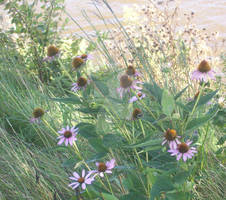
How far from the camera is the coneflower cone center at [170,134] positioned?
118 cm

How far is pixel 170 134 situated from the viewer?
46.3 inches

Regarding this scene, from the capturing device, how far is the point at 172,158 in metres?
1.50

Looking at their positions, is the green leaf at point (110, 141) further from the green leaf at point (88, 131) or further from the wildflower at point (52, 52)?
the wildflower at point (52, 52)

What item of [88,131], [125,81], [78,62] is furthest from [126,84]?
[88,131]

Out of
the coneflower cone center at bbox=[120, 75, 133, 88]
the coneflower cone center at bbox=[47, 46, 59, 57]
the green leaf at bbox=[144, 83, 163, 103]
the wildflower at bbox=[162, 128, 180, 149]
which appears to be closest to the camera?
the wildflower at bbox=[162, 128, 180, 149]

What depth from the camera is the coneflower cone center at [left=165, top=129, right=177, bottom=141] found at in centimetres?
118

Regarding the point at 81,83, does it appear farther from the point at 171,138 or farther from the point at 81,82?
the point at 171,138

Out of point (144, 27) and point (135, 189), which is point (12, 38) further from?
point (135, 189)

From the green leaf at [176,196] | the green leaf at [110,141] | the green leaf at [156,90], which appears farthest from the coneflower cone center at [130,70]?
the green leaf at [176,196]

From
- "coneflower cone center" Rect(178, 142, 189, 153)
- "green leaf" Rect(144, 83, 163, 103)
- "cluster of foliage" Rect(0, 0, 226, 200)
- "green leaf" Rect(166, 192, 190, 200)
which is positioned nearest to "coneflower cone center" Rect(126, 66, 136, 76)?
"cluster of foliage" Rect(0, 0, 226, 200)

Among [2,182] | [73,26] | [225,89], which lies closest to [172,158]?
[2,182]

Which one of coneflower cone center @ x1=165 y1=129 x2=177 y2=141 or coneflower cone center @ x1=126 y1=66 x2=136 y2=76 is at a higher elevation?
coneflower cone center @ x1=126 y1=66 x2=136 y2=76

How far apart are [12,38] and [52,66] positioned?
0.45 metres

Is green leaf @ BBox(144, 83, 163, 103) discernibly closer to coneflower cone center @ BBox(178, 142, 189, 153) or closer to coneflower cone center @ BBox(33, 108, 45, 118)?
coneflower cone center @ BBox(178, 142, 189, 153)
